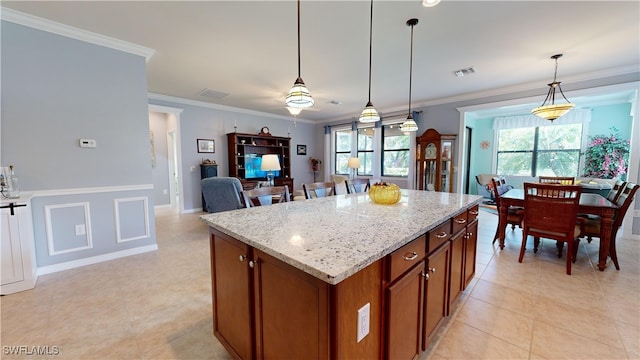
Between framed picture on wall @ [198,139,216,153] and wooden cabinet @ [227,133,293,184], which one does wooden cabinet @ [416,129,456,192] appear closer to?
wooden cabinet @ [227,133,293,184]

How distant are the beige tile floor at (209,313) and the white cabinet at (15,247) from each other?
0.40ft

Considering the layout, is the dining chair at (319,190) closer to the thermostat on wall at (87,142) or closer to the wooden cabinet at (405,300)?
the wooden cabinet at (405,300)

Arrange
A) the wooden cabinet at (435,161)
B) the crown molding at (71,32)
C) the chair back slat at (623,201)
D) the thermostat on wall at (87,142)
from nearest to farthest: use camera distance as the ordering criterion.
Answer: the crown molding at (71,32) < the chair back slat at (623,201) < the thermostat on wall at (87,142) < the wooden cabinet at (435,161)

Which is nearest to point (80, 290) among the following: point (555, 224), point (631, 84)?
point (555, 224)

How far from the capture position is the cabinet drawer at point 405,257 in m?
1.06

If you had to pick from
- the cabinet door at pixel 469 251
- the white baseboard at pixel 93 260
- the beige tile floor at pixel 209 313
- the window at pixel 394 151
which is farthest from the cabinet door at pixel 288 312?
the window at pixel 394 151

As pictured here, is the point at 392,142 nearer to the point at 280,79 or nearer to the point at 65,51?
the point at 280,79

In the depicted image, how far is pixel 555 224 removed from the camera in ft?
8.79

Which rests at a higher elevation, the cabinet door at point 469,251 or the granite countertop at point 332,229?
the granite countertop at point 332,229

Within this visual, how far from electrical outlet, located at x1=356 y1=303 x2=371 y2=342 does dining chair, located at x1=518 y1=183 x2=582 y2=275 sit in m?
2.77

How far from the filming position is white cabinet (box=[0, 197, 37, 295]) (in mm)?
2166

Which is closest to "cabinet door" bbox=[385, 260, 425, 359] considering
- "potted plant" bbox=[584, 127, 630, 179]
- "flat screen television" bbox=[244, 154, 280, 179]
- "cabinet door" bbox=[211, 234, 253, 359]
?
"cabinet door" bbox=[211, 234, 253, 359]

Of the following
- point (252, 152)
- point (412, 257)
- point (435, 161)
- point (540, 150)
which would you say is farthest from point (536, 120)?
point (412, 257)

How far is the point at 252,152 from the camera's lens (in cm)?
664
